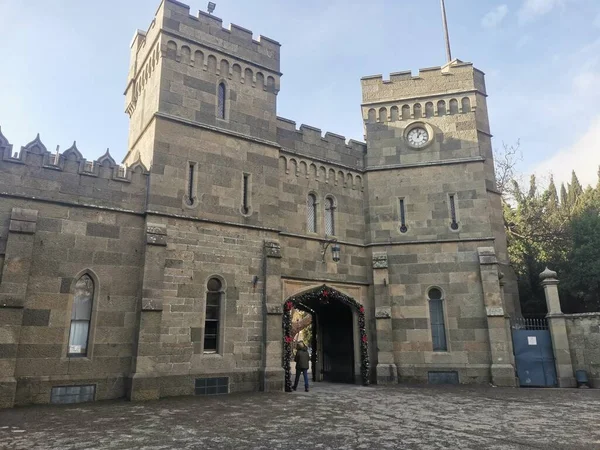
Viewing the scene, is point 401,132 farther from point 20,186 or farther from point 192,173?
point 20,186

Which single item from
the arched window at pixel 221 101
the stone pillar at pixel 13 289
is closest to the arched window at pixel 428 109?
the arched window at pixel 221 101

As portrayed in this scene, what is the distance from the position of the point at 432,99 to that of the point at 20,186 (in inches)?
602

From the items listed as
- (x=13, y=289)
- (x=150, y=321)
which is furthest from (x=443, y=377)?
(x=13, y=289)

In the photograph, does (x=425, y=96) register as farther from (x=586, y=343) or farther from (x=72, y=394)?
(x=72, y=394)

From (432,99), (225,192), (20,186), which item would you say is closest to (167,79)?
(225,192)

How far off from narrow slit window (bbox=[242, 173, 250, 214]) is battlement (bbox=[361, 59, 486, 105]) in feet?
22.9

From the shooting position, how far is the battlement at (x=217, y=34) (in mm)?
14984

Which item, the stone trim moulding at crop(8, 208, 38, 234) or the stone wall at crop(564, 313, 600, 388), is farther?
the stone wall at crop(564, 313, 600, 388)

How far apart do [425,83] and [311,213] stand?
7550 mm

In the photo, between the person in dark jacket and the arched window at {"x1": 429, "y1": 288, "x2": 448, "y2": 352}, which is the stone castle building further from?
the person in dark jacket

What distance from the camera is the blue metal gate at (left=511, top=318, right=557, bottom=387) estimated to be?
15680 mm

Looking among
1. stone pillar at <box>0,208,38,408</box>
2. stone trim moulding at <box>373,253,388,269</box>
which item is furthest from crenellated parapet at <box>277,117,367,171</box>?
stone pillar at <box>0,208,38,408</box>

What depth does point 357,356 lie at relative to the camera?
55.0ft

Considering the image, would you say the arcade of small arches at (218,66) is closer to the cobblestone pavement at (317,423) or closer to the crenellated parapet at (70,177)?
the crenellated parapet at (70,177)
